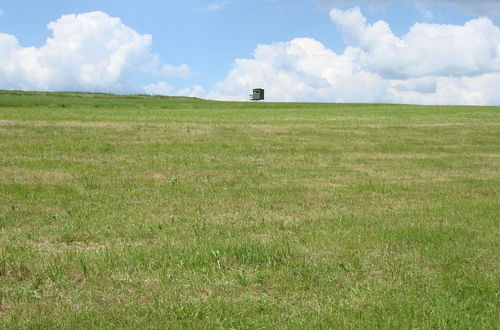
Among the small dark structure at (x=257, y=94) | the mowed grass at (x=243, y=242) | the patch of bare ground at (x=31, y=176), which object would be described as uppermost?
the small dark structure at (x=257, y=94)

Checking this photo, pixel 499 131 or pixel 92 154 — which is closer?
pixel 92 154

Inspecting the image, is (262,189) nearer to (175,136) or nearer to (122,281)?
(122,281)

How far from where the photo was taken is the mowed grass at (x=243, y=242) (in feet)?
21.3

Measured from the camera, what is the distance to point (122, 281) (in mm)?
7438

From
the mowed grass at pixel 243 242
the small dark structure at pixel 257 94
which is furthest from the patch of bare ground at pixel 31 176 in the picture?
the small dark structure at pixel 257 94

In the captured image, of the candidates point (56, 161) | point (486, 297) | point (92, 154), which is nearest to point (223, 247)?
point (486, 297)

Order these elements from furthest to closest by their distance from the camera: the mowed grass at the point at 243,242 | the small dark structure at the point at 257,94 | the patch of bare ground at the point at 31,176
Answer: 1. the small dark structure at the point at 257,94
2. the patch of bare ground at the point at 31,176
3. the mowed grass at the point at 243,242

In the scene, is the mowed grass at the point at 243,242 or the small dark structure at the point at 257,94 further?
the small dark structure at the point at 257,94

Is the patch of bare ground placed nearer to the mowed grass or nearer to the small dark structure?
the mowed grass

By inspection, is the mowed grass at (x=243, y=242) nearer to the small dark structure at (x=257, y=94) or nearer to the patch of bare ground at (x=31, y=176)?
the patch of bare ground at (x=31, y=176)

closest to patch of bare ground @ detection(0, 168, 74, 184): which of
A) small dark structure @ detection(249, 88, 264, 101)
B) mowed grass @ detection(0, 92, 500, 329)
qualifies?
mowed grass @ detection(0, 92, 500, 329)

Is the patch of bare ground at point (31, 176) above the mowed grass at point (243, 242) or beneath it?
above

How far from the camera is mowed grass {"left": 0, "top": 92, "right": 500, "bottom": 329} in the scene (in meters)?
6.49

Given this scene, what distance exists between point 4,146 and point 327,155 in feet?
43.7
